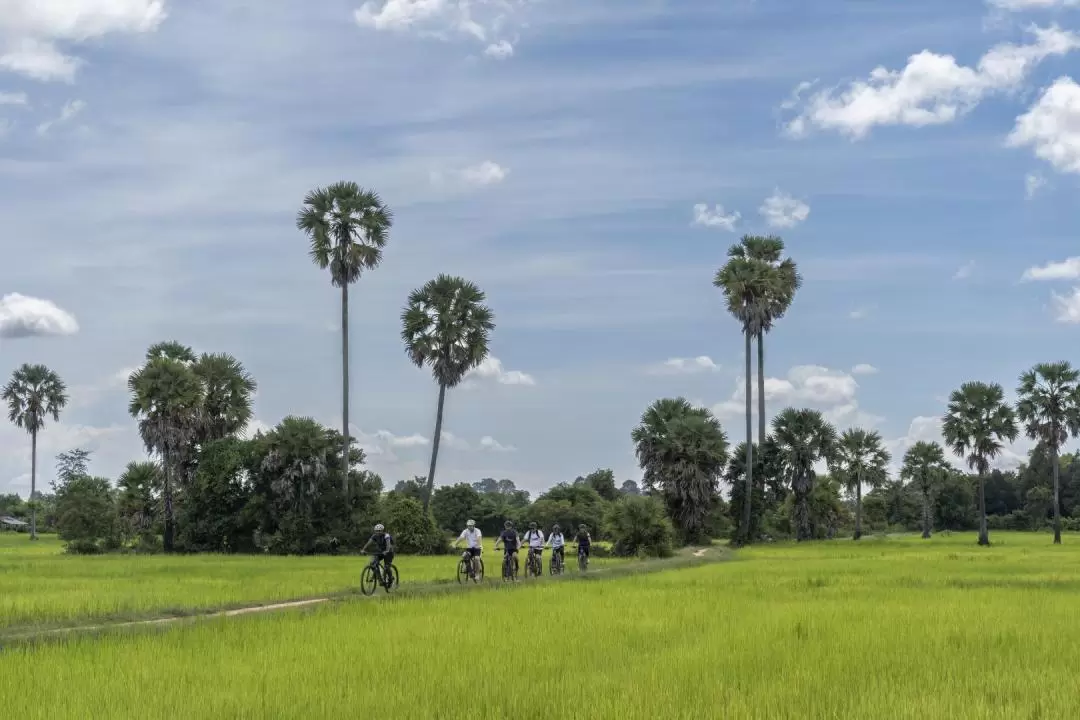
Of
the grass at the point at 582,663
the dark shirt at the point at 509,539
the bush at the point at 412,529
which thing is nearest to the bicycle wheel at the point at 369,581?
the grass at the point at 582,663

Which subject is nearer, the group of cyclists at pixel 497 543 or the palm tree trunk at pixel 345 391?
the group of cyclists at pixel 497 543

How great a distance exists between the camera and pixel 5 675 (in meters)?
12.9

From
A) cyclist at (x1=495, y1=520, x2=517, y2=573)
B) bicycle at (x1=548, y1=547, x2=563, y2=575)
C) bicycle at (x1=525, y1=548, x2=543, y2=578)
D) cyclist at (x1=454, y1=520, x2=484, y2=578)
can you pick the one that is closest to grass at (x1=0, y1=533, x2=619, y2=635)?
cyclist at (x1=454, y1=520, x2=484, y2=578)

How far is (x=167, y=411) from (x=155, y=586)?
A: 33.1 meters

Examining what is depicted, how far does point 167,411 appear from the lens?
60312mm

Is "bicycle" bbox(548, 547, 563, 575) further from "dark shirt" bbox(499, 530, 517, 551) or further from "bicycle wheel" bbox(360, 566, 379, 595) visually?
"bicycle wheel" bbox(360, 566, 379, 595)

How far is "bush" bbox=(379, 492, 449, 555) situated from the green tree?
1657cm

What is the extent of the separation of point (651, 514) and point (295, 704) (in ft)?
146

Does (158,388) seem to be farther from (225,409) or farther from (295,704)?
(295,704)

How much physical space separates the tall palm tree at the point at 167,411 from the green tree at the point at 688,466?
96.7 ft

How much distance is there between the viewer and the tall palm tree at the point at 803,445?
7556cm

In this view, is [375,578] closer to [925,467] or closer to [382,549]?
[382,549]

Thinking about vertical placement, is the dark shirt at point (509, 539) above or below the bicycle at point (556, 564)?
above

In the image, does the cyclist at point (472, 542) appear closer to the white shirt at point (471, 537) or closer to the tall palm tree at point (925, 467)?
the white shirt at point (471, 537)
